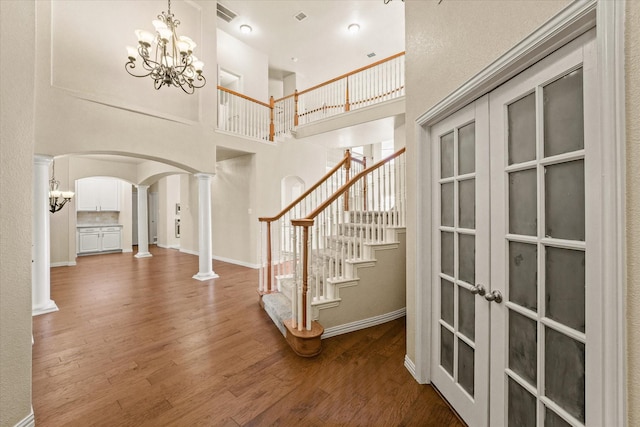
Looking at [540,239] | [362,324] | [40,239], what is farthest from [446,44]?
[40,239]

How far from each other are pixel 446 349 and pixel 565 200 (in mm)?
1270

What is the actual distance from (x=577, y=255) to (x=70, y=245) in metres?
9.29

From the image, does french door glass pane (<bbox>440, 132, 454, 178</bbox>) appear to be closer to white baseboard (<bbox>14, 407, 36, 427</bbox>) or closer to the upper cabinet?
white baseboard (<bbox>14, 407, 36, 427</bbox>)

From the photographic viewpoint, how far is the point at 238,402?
71.3 inches

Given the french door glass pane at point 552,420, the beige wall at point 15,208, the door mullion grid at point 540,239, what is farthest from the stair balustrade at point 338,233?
the beige wall at point 15,208

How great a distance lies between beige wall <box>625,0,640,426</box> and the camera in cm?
72

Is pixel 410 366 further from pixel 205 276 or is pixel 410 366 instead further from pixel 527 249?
pixel 205 276

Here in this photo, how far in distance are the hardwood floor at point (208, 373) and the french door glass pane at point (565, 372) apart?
79cm

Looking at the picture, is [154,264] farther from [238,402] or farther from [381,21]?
[381,21]

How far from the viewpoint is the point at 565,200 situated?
1030 mm

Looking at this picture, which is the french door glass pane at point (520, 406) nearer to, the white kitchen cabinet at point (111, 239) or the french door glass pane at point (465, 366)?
the french door glass pane at point (465, 366)

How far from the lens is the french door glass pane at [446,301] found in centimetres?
175

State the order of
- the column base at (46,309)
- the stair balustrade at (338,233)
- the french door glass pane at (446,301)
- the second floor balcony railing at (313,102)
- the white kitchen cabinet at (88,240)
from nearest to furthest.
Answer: the french door glass pane at (446,301), the stair balustrade at (338,233), the column base at (46,309), the second floor balcony railing at (313,102), the white kitchen cabinet at (88,240)

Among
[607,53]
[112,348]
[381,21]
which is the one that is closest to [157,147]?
[112,348]
